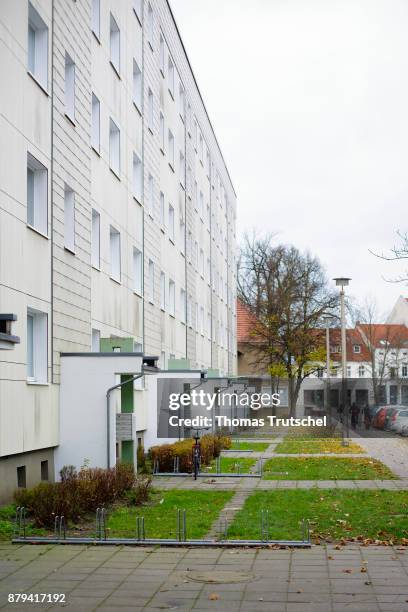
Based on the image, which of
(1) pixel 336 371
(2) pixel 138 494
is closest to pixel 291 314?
(1) pixel 336 371

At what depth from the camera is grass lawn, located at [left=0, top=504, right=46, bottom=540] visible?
39.3 ft

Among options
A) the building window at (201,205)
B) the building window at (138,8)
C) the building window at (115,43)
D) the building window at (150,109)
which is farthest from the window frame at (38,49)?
the building window at (201,205)

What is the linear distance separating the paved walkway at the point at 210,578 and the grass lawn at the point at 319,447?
833 inches

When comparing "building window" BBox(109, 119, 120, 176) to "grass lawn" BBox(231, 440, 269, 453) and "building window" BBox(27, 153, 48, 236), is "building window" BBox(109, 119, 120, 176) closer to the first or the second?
"building window" BBox(27, 153, 48, 236)

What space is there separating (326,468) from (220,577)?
1492 cm

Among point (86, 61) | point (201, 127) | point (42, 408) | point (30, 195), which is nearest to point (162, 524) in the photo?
point (42, 408)

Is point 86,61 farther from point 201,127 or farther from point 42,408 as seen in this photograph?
point 201,127

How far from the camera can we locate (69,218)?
Result: 64.6 ft

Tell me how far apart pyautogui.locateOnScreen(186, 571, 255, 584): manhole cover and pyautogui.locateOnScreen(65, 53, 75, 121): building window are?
1251 cm

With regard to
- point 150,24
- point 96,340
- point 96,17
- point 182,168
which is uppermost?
point 150,24

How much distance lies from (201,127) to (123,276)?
78.9 feet

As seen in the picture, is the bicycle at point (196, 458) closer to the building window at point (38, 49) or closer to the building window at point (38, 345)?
the building window at point (38, 345)

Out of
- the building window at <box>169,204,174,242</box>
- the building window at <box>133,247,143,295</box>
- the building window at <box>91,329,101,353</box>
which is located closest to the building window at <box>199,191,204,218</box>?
the building window at <box>169,204,174,242</box>

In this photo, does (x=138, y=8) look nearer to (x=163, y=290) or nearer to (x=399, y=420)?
(x=163, y=290)
